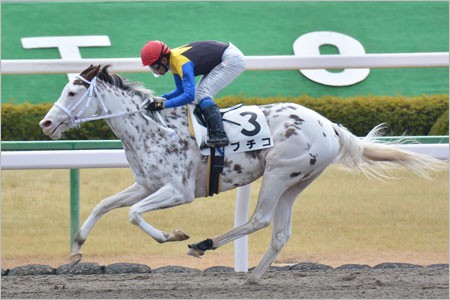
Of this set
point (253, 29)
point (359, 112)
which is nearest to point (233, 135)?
point (359, 112)

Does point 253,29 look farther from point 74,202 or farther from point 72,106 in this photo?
point 72,106

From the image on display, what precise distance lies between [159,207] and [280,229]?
84 cm

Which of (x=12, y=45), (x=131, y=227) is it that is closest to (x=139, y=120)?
(x=131, y=227)

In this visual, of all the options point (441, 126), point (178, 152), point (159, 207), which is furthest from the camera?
point (441, 126)

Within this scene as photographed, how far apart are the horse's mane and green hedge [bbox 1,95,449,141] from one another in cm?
354

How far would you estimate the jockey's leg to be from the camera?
5527mm

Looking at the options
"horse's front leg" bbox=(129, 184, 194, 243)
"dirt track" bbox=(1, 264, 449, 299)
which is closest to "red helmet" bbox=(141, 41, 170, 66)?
"horse's front leg" bbox=(129, 184, 194, 243)

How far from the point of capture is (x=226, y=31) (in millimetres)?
12156

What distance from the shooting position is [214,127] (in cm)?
553

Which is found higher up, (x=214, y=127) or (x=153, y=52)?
(x=153, y=52)

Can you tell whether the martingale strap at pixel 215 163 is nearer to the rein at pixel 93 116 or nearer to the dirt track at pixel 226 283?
the rein at pixel 93 116

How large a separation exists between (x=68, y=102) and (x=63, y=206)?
1.92m

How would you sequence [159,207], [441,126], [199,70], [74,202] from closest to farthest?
[159,207]
[199,70]
[74,202]
[441,126]

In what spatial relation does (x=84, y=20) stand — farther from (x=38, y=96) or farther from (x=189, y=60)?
(x=189, y=60)
